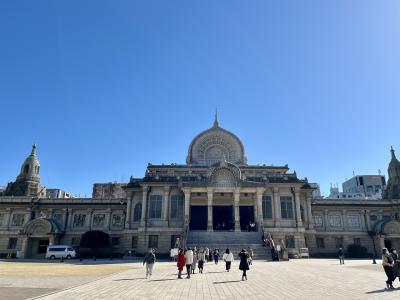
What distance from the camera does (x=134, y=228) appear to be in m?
50.2

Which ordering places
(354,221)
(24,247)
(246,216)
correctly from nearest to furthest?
1. (24,247)
2. (246,216)
3. (354,221)

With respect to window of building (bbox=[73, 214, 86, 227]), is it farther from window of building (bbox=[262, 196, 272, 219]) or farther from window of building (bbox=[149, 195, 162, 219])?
window of building (bbox=[262, 196, 272, 219])

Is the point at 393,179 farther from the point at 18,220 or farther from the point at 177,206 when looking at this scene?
the point at 18,220

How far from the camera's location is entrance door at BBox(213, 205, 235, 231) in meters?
53.3

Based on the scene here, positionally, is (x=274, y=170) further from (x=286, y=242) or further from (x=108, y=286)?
(x=108, y=286)

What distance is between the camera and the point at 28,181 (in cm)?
6744

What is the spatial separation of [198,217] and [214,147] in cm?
1739

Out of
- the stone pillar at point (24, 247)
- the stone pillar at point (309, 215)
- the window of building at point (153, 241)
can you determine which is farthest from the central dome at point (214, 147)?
the stone pillar at point (24, 247)

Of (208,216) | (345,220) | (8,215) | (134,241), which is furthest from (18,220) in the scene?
(345,220)

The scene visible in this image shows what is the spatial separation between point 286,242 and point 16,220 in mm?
45846

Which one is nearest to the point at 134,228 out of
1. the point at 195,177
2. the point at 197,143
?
the point at 195,177

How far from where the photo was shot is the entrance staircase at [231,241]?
127 ft

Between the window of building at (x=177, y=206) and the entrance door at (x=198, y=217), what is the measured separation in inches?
119

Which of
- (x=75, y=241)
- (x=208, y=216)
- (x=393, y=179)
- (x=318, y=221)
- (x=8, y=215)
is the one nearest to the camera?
(x=208, y=216)
